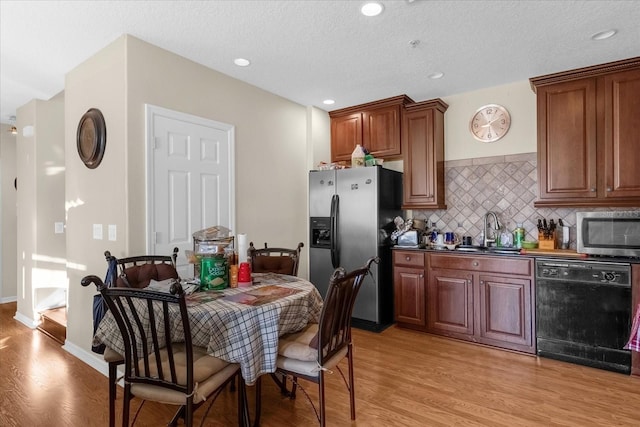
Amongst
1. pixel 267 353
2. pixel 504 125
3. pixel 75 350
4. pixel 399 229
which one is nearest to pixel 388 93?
pixel 504 125

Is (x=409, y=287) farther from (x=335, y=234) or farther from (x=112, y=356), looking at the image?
(x=112, y=356)

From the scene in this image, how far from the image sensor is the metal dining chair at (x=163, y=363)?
1462 mm

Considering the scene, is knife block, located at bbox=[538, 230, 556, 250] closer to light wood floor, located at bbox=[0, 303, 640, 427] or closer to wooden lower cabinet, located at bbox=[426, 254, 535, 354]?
wooden lower cabinet, located at bbox=[426, 254, 535, 354]

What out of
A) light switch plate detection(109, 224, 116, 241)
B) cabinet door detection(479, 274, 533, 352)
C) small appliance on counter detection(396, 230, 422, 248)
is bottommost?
cabinet door detection(479, 274, 533, 352)

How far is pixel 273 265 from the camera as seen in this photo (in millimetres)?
2850

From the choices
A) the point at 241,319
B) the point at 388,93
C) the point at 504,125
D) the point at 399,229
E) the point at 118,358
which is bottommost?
the point at 118,358

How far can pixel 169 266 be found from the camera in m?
2.49

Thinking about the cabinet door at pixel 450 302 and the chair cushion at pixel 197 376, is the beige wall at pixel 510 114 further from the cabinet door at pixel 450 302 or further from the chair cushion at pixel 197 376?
the chair cushion at pixel 197 376

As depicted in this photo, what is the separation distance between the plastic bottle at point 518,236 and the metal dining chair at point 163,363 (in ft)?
9.83

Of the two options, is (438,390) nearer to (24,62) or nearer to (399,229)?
(399,229)

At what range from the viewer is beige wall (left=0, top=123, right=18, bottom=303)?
Answer: 4812mm

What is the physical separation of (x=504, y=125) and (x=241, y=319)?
133 inches

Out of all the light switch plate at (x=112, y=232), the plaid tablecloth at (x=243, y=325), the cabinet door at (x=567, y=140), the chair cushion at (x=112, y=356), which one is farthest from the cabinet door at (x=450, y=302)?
the light switch plate at (x=112, y=232)

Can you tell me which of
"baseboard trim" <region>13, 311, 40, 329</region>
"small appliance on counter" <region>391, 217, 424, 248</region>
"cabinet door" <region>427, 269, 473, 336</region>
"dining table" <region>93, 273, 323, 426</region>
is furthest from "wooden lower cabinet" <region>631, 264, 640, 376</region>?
"baseboard trim" <region>13, 311, 40, 329</region>
